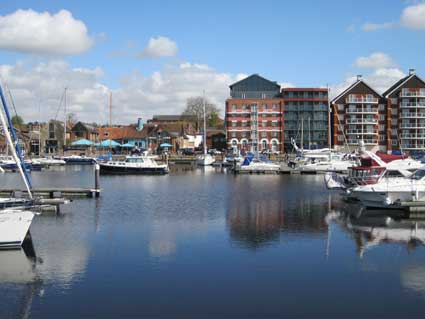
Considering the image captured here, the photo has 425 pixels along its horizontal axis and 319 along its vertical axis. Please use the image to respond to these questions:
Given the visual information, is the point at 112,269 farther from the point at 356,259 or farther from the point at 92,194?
the point at 92,194

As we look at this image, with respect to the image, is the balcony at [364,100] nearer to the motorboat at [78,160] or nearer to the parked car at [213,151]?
the parked car at [213,151]

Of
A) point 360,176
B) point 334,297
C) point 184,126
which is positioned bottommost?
point 334,297

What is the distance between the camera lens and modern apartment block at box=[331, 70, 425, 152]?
116375 mm

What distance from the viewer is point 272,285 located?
1884 cm

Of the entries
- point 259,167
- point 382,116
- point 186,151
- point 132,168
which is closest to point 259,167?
point 259,167

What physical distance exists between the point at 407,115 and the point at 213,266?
105370mm

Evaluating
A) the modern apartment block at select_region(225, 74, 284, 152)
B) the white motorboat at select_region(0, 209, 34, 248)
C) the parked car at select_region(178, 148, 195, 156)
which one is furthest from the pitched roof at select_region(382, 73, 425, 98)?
the white motorboat at select_region(0, 209, 34, 248)

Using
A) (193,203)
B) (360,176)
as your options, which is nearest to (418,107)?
(360,176)

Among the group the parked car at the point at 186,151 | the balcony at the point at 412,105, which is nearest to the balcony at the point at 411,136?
the balcony at the point at 412,105

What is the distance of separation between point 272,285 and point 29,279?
8.85m

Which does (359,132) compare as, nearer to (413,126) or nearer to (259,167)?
(413,126)

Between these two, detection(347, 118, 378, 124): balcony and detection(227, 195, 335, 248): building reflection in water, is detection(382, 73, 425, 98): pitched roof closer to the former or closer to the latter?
detection(347, 118, 378, 124): balcony

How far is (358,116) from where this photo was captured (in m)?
117

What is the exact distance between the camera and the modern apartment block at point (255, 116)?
120250mm
